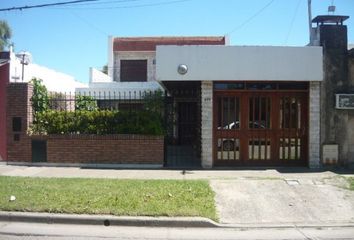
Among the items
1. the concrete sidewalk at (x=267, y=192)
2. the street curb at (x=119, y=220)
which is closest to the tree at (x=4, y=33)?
the concrete sidewalk at (x=267, y=192)

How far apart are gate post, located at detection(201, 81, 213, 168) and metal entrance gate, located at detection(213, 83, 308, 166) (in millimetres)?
214

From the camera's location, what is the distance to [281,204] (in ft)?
30.2

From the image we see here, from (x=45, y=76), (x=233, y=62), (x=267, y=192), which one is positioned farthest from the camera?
(x=45, y=76)

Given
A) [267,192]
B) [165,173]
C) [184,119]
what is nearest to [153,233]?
[267,192]

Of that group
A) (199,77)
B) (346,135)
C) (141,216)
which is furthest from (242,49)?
(141,216)

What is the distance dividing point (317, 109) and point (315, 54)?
168 centimetres

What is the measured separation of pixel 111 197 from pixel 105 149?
4884 millimetres

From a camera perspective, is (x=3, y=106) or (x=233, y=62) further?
(x=3, y=106)

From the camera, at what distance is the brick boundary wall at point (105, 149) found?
13703 millimetres

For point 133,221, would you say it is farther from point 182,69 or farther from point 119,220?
point 182,69

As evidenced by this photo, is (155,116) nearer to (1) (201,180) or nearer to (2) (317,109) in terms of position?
(1) (201,180)

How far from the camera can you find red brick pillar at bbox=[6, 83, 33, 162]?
14141 mm

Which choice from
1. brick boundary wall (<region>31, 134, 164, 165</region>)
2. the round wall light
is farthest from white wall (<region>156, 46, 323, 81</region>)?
brick boundary wall (<region>31, 134, 164, 165</region>)

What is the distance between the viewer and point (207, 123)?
13.6 metres
